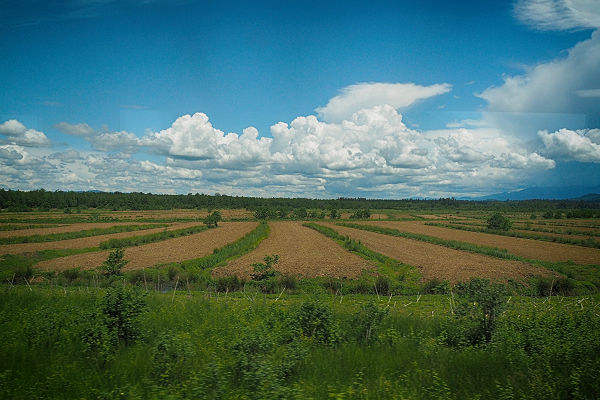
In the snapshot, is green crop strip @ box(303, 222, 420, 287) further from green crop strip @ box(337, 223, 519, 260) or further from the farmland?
green crop strip @ box(337, 223, 519, 260)

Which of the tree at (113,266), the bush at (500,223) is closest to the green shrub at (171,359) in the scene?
the tree at (113,266)

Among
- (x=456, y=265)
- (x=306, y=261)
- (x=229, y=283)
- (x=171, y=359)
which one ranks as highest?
(x=171, y=359)

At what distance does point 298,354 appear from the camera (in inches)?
292

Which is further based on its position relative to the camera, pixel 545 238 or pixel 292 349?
pixel 545 238

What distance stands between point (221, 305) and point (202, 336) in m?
4.04

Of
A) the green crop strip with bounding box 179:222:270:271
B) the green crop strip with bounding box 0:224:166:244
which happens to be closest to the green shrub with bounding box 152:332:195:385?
the green crop strip with bounding box 179:222:270:271

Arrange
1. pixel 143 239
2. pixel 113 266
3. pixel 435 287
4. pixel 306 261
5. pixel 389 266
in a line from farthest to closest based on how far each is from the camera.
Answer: pixel 143 239 → pixel 306 261 → pixel 389 266 → pixel 113 266 → pixel 435 287

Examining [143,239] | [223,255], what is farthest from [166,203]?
[223,255]

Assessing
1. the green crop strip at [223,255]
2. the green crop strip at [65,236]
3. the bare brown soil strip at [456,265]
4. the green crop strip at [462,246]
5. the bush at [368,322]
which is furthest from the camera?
the green crop strip at [65,236]

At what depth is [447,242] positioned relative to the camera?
148 ft

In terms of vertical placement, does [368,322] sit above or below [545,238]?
above

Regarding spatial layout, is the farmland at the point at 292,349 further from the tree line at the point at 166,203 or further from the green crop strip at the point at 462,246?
the tree line at the point at 166,203

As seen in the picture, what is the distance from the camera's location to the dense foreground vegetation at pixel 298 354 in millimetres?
5672

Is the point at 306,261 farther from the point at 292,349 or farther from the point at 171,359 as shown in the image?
the point at 171,359
